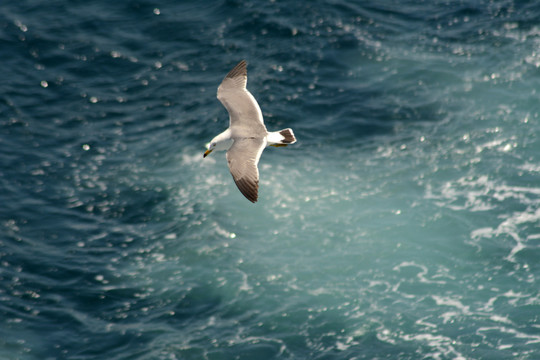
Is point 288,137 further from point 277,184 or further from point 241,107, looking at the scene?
point 277,184

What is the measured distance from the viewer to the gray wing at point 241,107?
18.8 metres

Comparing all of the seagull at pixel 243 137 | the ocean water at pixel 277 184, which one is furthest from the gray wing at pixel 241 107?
the ocean water at pixel 277 184

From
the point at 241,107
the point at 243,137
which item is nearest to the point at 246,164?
the point at 243,137

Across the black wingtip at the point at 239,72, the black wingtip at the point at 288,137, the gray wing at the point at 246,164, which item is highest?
the black wingtip at the point at 239,72

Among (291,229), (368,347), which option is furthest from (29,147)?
(368,347)

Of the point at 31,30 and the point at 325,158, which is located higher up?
the point at 31,30

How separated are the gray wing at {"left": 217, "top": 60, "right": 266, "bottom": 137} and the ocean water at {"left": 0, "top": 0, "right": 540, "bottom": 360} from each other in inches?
248

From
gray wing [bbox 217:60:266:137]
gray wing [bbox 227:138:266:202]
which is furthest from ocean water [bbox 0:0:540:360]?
gray wing [bbox 227:138:266:202]

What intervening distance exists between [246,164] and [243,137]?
133 cm

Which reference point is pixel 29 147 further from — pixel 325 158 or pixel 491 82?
pixel 491 82

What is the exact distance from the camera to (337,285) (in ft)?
78.1

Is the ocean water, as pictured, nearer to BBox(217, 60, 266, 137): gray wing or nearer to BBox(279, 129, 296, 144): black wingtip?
BBox(217, 60, 266, 137): gray wing

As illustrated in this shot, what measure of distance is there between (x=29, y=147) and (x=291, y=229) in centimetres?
1004

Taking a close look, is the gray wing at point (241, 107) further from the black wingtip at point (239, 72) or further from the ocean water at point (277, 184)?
the ocean water at point (277, 184)
